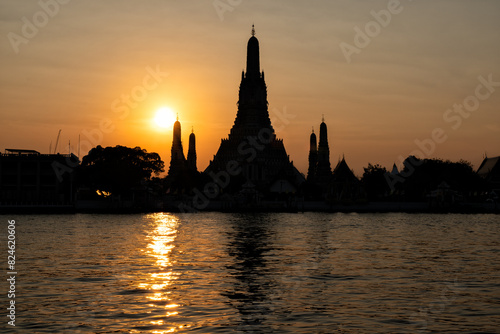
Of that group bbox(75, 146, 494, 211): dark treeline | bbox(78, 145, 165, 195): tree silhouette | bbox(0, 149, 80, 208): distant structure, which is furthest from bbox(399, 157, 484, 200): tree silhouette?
bbox(0, 149, 80, 208): distant structure

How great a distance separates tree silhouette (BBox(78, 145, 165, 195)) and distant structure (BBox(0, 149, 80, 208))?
49.1ft

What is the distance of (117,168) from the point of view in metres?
136

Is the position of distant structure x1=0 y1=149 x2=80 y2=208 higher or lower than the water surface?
higher

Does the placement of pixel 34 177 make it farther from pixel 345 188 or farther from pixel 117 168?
pixel 345 188

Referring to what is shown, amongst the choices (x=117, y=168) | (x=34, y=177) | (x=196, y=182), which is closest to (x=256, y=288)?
(x=117, y=168)

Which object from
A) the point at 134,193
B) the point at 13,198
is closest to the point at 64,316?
the point at 134,193

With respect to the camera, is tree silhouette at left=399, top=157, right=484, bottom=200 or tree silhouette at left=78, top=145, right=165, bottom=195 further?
tree silhouette at left=399, top=157, right=484, bottom=200

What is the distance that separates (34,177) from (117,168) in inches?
1156

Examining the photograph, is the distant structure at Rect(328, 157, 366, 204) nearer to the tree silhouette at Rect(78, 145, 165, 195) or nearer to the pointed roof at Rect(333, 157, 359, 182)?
the pointed roof at Rect(333, 157, 359, 182)

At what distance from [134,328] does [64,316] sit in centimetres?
295

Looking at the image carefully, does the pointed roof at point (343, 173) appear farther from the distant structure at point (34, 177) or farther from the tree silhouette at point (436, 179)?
the distant structure at point (34, 177)

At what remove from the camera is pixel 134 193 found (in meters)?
147

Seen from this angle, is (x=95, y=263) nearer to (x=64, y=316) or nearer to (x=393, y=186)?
(x=64, y=316)

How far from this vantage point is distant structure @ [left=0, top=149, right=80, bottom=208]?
506 ft
